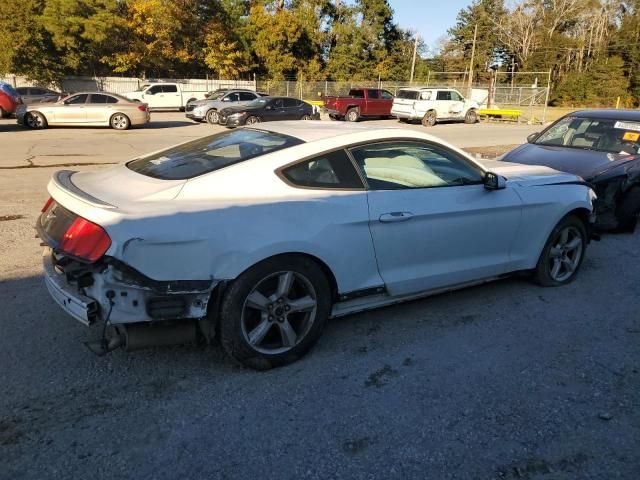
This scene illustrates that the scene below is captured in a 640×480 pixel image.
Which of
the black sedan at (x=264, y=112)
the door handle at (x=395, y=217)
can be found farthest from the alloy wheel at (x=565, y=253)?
the black sedan at (x=264, y=112)

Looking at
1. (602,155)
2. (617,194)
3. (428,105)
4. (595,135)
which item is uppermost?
(428,105)

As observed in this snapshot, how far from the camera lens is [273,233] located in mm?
3236

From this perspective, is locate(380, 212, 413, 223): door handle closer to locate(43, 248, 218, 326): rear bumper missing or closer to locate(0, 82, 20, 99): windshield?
locate(43, 248, 218, 326): rear bumper missing

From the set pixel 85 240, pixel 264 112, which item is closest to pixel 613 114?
pixel 85 240

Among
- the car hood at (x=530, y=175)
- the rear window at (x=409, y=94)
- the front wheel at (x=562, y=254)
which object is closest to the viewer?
the car hood at (x=530, y=175)

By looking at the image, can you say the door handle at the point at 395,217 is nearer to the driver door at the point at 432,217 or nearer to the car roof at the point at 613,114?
the driver door at the point at 432,217

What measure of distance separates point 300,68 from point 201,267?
152 feet

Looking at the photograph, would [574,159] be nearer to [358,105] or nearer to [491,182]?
[491,182]

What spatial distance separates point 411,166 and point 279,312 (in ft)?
5.09

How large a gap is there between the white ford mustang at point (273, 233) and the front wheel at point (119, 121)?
18.6 meters

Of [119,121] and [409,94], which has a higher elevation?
[409,94]

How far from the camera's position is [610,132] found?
7734 millimetres

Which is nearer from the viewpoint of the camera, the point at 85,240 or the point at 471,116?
the point at 85,240

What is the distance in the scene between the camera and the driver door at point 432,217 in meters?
3.81
